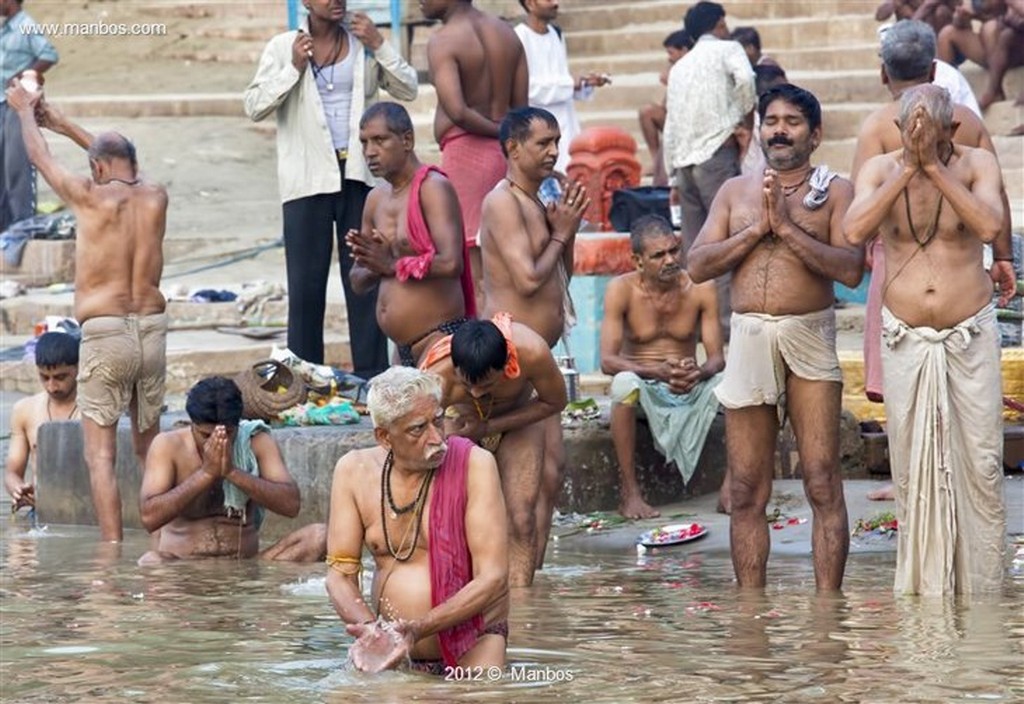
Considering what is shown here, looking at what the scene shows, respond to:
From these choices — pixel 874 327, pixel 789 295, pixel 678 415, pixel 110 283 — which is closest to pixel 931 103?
pixel 789 295

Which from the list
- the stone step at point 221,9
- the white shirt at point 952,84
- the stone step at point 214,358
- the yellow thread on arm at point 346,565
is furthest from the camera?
the stone step at point 221,9

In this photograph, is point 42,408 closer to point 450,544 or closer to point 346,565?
point 346,565

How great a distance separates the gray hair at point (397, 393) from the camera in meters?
7.02

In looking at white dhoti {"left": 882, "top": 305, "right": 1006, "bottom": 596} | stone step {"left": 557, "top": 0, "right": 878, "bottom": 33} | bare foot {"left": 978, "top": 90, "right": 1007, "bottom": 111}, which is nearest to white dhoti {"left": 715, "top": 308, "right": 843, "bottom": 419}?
white dhoti {"left": 882, "top": 305, "right": 1006, "bottom": 596}

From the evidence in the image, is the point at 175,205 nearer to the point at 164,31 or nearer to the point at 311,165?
the point at 164,31

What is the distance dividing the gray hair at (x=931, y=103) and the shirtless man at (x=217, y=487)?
3010 mm

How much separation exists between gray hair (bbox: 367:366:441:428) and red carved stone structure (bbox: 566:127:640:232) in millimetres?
7754

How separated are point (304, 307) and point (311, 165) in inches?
27.0

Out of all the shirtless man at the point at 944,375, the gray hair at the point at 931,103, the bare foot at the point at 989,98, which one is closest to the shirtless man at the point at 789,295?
the shirtless man at the point at 944,375

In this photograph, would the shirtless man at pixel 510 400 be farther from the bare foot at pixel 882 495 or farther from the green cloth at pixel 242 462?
the bare foot at pixel 882 495

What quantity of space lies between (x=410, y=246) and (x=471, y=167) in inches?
67.7

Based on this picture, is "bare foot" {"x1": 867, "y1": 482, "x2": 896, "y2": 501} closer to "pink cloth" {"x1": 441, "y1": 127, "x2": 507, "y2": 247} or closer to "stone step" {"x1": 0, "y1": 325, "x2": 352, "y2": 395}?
"pink cloth" {"x1": 441, "y1": 127, "x2": 507, "y2": 247}

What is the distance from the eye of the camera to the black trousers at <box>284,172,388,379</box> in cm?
1175

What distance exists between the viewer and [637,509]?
1076cm
